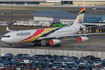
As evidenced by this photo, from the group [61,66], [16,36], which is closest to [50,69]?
[61,66]

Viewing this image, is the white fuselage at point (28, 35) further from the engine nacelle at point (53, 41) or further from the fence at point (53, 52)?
the fence at point (53, 52)

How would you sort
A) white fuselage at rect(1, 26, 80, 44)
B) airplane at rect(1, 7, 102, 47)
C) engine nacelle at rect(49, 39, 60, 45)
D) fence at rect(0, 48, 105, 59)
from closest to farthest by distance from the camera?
fence at rect(0, 48, 105, 59)
white fuselage at rect(1, 26, 80, 44)
airplane at rect(1, 7, 102, 47)
engine nacelle at rect(49, 39, 60, 45)

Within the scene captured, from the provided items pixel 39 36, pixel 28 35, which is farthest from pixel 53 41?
pixel 28 35

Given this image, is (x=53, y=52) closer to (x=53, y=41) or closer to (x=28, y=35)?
(x=53, y=41)

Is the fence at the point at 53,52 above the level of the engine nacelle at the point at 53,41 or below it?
below

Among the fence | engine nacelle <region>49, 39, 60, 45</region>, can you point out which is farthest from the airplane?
the fence

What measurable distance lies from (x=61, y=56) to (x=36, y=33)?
13630 millimetres

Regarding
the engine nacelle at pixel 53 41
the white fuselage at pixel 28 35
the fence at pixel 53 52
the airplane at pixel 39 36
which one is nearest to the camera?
the fence at pixel 53 52

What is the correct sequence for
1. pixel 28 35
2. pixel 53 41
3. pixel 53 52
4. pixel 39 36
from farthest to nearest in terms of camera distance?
1. pixel 39 36
2. pixel 53 41
3. pixel 28 35
4. pixel 53 52

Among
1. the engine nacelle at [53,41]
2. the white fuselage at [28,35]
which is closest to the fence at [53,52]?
the white fuselage at [28,35]

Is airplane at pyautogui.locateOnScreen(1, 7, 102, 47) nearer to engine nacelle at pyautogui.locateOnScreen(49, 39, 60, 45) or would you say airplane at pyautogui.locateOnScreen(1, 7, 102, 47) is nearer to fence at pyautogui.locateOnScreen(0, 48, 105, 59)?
engine nacelle at pyautogui.locateOnScreen(49, 39, 60, 45)

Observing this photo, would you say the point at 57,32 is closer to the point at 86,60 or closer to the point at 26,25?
the point at 86,60

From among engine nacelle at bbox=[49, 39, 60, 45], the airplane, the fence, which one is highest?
the airplane

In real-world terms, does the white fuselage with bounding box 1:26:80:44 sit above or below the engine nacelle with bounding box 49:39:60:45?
above
